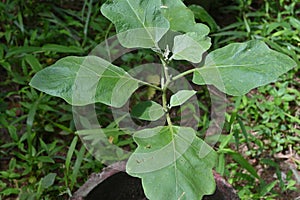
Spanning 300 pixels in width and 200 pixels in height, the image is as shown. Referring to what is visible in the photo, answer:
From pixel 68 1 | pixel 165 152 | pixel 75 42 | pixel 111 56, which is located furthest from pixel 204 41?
pixel 68 1

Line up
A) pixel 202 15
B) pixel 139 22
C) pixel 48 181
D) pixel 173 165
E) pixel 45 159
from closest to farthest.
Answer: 1. pixel 173 165
2. pixel 139 22
3. pixel 48 181
4. pixel 45 159
5. pixel 202 15

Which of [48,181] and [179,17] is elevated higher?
[179,17]

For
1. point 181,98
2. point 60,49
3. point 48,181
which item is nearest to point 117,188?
point 48,181

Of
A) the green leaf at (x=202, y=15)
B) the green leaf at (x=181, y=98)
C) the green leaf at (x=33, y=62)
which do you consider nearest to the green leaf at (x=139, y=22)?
the green leaf at (x=181, y=98)

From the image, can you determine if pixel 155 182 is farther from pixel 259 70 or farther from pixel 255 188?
pixel 255 188

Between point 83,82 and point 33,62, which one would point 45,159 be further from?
point 83,82

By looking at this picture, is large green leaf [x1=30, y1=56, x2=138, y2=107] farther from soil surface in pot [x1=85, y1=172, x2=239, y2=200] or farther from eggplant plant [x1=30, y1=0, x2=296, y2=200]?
soil surface in pot [x1=85, y1=172, x2=239, y2=200]
